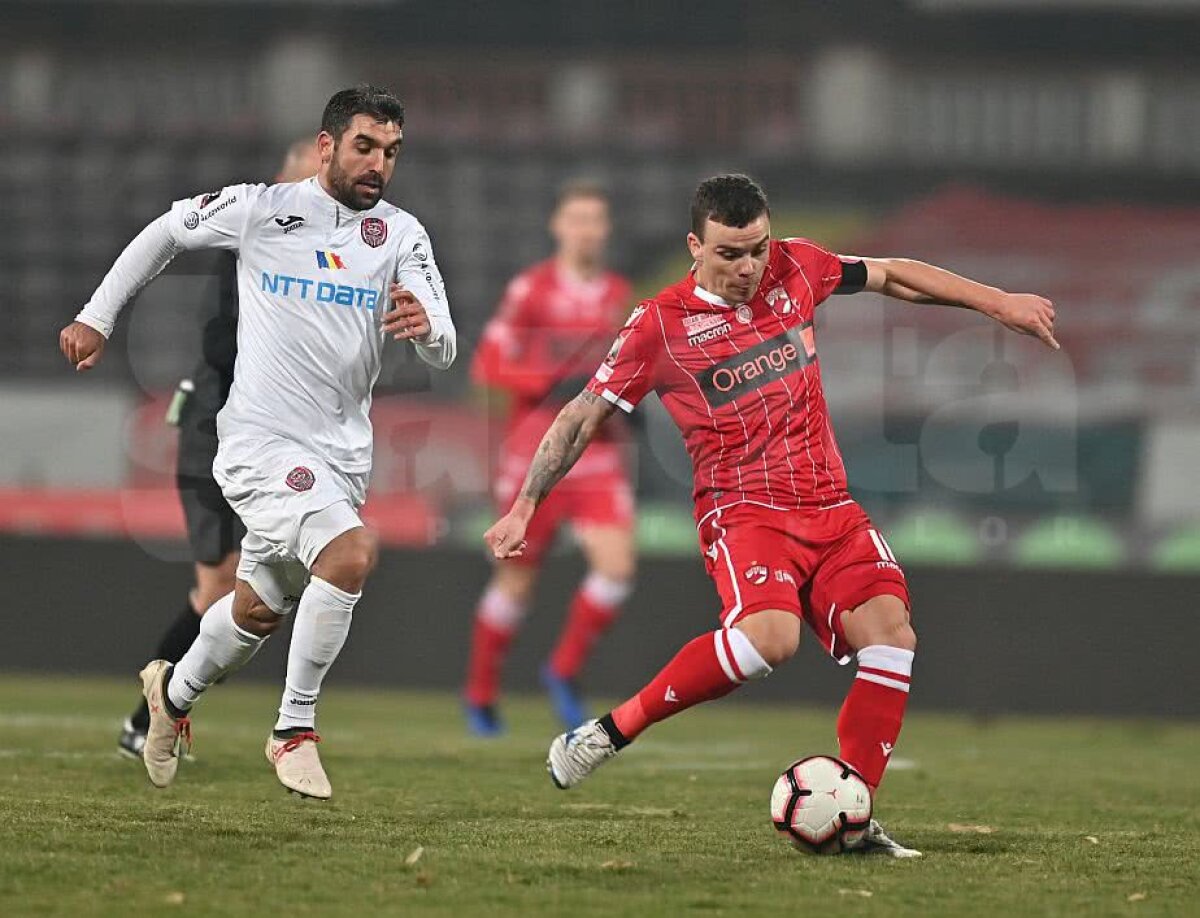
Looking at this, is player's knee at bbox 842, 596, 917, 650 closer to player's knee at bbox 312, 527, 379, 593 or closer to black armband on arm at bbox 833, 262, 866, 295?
black armband on arm at bbox 833, 262, 866, 295

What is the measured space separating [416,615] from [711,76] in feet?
19.0

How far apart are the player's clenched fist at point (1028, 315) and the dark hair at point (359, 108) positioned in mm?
1803

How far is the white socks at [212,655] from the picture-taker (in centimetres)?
568

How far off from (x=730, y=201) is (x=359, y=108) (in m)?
1.11

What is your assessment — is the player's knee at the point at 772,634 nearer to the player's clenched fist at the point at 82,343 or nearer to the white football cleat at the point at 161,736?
the white football cleat at the point at 161,736

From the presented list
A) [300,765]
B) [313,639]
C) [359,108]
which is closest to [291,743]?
[300,765]

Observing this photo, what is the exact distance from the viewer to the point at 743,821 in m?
5.63

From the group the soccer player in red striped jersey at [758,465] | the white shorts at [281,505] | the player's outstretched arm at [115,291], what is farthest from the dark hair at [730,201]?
the player's outstretched arm at [115,291]

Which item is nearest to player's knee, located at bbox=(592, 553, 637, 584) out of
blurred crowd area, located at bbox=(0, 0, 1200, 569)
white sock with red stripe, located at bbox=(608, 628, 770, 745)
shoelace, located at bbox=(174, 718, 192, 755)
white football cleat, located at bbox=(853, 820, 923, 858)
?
blurred crowd area, located at bbox=(0, 0, 1200, 569)

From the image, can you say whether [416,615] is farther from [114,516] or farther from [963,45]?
[963,45]

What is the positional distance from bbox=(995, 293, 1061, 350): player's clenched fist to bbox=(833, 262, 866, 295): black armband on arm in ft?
1.39

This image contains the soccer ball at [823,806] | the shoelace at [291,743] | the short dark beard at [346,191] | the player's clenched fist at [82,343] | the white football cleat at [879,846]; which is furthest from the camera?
the short dark beard at [346,191]

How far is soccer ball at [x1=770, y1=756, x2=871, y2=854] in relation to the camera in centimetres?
480

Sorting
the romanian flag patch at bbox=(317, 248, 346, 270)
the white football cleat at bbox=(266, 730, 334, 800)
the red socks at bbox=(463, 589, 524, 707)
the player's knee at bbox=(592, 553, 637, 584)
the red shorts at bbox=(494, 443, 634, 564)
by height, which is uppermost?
the romanian flag patch at bbox=(317, 248, 346, 270)
